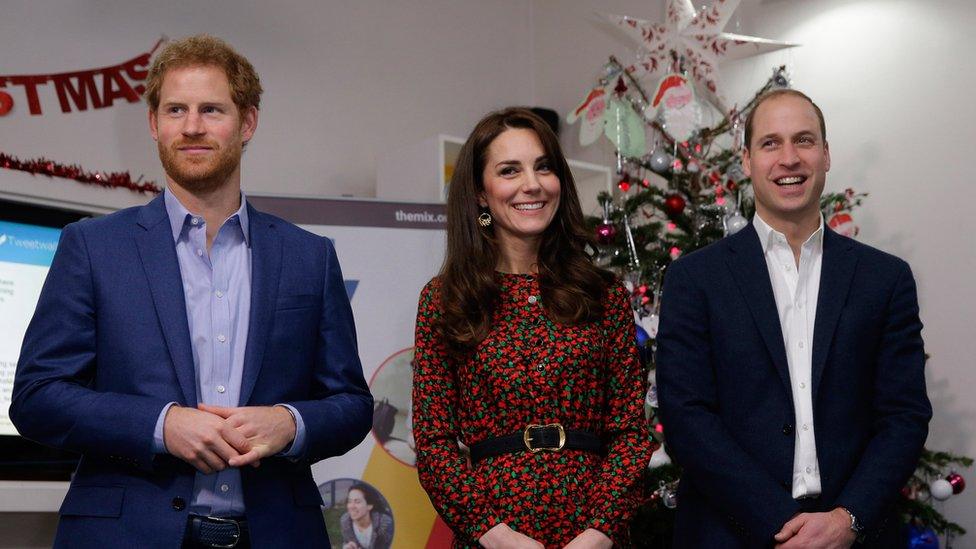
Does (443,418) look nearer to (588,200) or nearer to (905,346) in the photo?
(905,346)

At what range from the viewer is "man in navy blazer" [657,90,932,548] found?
219 cm

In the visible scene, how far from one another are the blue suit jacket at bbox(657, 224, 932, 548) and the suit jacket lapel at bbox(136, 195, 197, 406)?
3.50 ft

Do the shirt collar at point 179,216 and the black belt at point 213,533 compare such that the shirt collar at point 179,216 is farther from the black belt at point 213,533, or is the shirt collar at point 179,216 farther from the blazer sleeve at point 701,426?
the blazer sleeve at point 701,426

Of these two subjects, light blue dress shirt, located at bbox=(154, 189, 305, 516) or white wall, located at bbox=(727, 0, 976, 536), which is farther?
white wall, located at bbox=(727, 0, 976, 536)

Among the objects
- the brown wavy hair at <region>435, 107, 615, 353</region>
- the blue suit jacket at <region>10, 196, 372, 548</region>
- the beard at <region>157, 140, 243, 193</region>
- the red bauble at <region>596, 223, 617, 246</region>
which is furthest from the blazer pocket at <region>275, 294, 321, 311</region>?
the red bauble at <region>596, 223, 617, 246</region>

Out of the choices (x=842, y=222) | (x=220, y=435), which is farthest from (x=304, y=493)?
(x=842, y=222)

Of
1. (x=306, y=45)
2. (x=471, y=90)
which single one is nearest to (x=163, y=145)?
(x=306, y=45)

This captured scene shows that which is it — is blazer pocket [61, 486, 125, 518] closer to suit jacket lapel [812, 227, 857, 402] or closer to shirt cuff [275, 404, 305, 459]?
shirt cuff [275, 404, 305, 459]

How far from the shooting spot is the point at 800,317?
7.80 ft

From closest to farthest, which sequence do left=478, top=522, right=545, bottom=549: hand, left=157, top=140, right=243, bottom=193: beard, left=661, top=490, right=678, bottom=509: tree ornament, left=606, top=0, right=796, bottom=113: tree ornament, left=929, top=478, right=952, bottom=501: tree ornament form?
left=157, top=140, right=243, bottom=193: beard
left=478, top=522, right=545, bottom=549: hand
left=661, top=490, right=678, bottom=509: tree ornament
left=929, top=478, right=952, bottom=501: tree ornament
left=606, top=0, right=796, bottom=113: tree ornament

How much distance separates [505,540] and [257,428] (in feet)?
1.97

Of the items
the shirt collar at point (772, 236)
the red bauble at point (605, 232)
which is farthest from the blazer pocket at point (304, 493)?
the red bauble at point (605, 232)

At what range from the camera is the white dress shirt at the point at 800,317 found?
225 cm

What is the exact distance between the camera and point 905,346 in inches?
92.2
